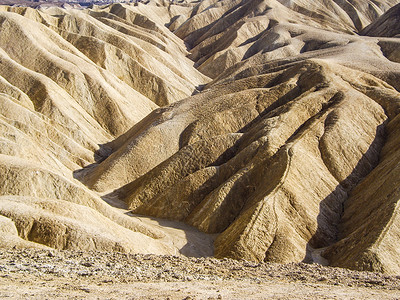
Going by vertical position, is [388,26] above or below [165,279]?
above

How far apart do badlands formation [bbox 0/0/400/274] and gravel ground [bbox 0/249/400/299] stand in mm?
3505

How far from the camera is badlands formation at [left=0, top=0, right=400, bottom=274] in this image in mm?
22234

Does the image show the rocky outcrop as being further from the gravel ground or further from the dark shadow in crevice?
the gravel ground

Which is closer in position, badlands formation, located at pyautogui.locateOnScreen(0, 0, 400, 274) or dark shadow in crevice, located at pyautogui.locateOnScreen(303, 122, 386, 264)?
badlands formation, located at pyautogui.locateOnScreen(0, 0, 400, 274)

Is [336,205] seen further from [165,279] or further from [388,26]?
[388,26]

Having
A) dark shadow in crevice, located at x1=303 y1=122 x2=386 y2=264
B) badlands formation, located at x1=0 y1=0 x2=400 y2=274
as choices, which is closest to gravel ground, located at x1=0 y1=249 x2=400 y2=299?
badlands formation, located at x1=0 y1=0 x2=400 y2=274

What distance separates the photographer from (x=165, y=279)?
14461 millimetres

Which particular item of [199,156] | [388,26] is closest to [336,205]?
[199,156]

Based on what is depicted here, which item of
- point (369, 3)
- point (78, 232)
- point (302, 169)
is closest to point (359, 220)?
point (302, 169)

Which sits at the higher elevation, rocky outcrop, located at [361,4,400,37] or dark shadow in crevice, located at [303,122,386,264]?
rocky outcrop, located at [361,4,400,37]

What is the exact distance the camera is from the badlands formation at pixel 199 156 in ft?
72.9

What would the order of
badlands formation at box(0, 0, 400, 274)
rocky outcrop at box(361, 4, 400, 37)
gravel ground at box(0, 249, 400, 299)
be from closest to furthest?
gravel ground at box(0, 249, 400, 299), badlands formation at box(0, 0, 400, 274), rocky outcrop at box(361, 4, 400, 37)

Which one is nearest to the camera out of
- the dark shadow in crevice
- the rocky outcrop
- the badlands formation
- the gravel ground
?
the gravel ground

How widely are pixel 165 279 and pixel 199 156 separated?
A: 62.6 ft
